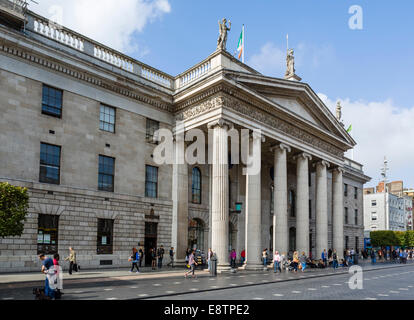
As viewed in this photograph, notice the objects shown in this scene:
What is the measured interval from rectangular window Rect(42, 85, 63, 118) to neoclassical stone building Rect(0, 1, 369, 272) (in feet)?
0.21

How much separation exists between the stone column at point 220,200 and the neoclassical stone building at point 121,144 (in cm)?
7

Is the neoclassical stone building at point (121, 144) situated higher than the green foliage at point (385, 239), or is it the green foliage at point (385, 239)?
the neoclassical stone building at point (121, 144)

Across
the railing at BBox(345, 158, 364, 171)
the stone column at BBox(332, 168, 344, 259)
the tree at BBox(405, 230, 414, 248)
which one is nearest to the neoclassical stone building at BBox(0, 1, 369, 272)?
the stone column at BBox(332, 168, 344, 259)

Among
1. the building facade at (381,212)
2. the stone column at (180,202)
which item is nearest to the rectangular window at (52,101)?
the stone column at (180,202)

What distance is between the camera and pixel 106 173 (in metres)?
26.8

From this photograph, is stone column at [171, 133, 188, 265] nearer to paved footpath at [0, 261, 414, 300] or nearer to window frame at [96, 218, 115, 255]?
window frame at [96, 218, 115, 255]

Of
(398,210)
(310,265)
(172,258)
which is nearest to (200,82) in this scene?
(172,258)

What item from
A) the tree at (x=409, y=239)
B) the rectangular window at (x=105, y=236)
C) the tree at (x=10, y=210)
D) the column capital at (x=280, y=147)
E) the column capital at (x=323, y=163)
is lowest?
the tree at (x=409, y=239)

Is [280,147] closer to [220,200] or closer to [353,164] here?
[220,200]

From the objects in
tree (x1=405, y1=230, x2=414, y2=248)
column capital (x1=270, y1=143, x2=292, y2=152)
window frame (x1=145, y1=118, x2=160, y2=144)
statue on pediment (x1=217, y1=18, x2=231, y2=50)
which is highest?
statue on pediment (x1=217, y1=18, x2=231, y2=50)

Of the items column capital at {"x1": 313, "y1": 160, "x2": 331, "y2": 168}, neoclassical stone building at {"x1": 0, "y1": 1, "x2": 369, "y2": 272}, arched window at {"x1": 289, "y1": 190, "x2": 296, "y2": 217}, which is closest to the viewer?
neoclassical stone building at {"x1": 0, "y1": 1, "x2": 369, "y2": 272}

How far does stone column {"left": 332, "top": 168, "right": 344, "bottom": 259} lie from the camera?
4047 cm

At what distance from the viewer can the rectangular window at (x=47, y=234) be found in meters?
22.8

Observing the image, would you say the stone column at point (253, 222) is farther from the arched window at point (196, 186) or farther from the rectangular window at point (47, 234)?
the rectangular window at point (47, 234)
